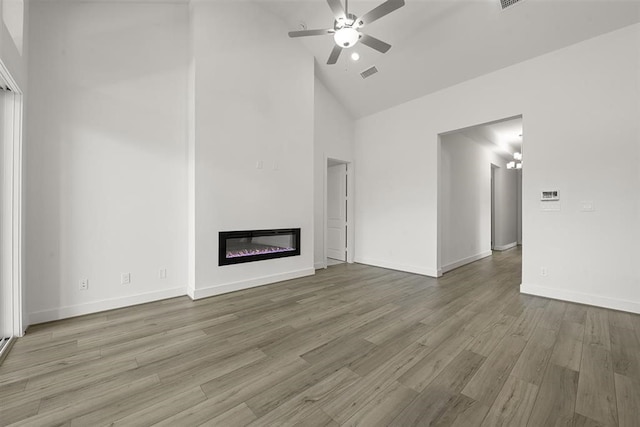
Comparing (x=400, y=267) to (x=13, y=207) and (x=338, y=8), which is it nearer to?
(x=338, y=8)

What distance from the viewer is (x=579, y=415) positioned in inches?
58.2

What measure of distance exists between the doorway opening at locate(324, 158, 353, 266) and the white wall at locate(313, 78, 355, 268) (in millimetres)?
378

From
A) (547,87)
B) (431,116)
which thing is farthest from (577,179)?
(431,116)

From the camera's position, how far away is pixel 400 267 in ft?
16.6

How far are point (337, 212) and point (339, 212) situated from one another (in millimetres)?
64

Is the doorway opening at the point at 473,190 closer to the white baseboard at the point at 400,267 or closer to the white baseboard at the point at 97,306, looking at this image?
the white baseboard at the point at 400,267

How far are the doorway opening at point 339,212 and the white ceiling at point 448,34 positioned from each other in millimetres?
1763

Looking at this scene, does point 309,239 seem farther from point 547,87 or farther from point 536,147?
point 547,87

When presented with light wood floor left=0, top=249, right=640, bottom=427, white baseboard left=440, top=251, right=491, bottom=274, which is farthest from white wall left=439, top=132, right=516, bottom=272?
light wood floor left=0, top=249, right=640, bottom=427

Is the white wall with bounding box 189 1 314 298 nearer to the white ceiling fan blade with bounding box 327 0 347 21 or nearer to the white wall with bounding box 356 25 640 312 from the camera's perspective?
the white ceiling fan blade with bounding box 327 0 347 21

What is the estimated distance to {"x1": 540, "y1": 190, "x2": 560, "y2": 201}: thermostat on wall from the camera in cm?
345

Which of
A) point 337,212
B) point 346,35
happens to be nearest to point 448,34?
point 346,35

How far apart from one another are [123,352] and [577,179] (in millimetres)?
5241

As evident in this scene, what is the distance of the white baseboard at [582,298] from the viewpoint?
3.00 meters
